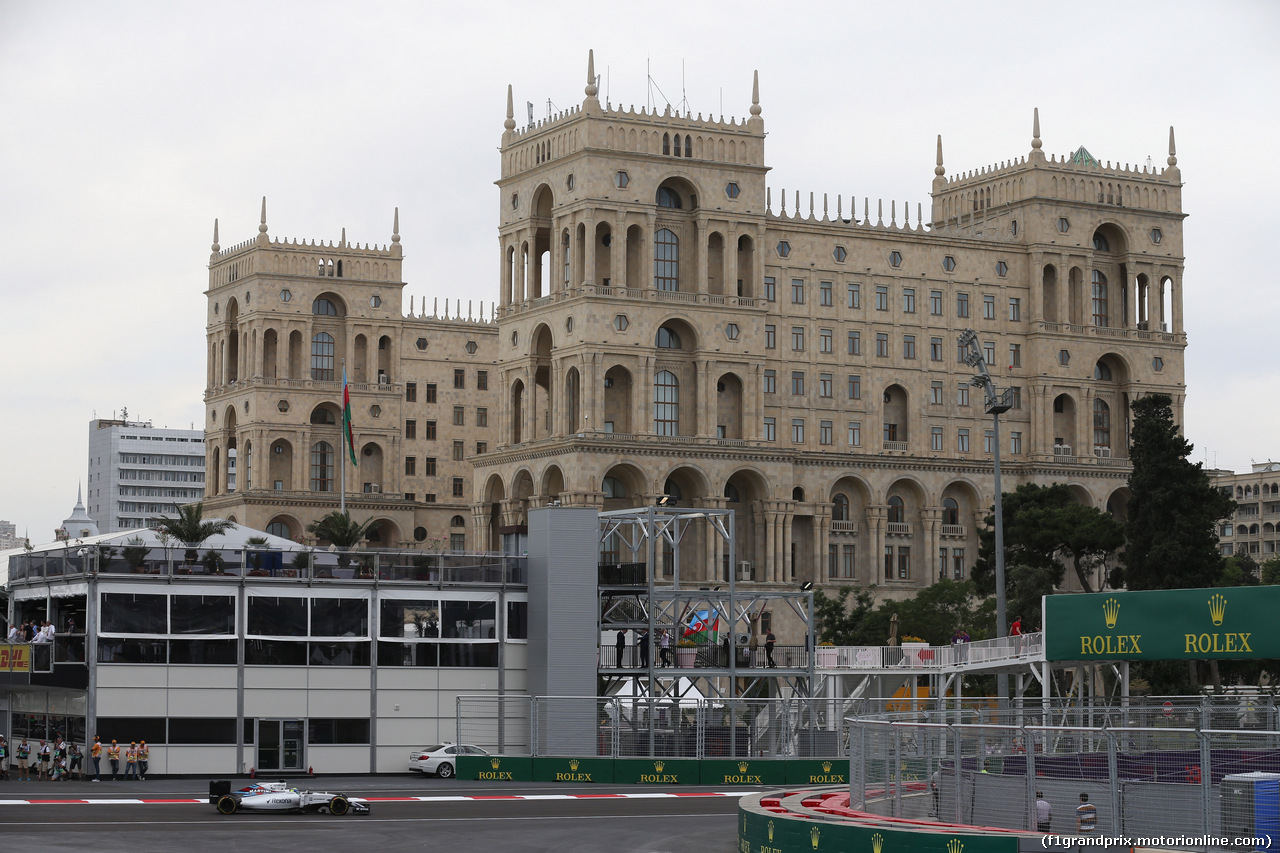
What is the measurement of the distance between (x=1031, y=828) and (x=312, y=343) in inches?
4628

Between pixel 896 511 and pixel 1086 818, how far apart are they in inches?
3641

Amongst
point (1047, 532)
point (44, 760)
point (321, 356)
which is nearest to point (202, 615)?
point (44, 760)

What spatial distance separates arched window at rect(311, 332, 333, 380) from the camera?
143375 millimetres

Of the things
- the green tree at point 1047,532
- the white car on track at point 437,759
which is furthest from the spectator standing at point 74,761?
the green tree at point 1047,532

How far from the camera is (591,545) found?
6719cm

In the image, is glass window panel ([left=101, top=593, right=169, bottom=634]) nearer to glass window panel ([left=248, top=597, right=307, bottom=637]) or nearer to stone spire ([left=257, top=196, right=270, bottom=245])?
glass window panel ([left=248, top=597, right=307, bottom=637])

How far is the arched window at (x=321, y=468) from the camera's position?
142 m

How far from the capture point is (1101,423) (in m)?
127

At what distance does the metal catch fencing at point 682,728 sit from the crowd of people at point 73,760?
1066 centimetres

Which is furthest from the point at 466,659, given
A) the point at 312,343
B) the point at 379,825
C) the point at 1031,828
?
the point at 312,343

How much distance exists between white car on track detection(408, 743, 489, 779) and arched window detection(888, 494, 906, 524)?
60.2m

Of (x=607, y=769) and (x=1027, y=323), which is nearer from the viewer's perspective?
(x=607, y=769)

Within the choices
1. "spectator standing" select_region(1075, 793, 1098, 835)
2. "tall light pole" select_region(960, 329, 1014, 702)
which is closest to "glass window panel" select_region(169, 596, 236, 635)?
"tall light pole" select_region(960, 329, 1014, 702)

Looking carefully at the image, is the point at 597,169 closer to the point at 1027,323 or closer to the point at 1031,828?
the point at 1027,323
